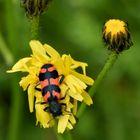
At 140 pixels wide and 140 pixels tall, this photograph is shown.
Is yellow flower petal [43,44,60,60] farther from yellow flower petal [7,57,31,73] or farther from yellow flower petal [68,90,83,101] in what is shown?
yellow flower petal [68,90,83,101]

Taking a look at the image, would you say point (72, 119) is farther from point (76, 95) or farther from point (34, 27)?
point (34, 27)

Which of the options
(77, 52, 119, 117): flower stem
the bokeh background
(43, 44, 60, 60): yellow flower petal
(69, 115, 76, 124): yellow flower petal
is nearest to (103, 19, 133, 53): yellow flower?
(77, 52, 119, 117): flower stem

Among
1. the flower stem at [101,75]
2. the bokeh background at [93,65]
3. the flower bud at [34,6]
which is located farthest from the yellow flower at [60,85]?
the bokeh background at [93,65]

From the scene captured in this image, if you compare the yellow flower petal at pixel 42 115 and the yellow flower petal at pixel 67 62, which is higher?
the yellow flower petal at pixel 67 62

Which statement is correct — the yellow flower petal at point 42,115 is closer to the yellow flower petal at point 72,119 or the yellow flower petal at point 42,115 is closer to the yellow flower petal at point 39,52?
the yellow flower petal at point 72,119

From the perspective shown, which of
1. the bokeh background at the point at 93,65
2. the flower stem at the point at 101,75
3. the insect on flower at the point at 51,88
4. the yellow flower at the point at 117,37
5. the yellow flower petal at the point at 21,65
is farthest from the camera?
the bokeh background at the point at 93,65

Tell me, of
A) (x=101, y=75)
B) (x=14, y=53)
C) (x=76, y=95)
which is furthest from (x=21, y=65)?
(x=14, y=53)

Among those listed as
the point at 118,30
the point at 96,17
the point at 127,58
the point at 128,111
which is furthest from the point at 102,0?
the point at 118,30
